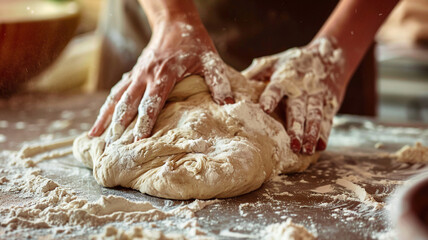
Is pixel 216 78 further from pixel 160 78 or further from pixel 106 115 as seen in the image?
pixel 106 115

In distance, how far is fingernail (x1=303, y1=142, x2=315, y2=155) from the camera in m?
1.41

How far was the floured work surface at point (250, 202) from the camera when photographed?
958 millimetres

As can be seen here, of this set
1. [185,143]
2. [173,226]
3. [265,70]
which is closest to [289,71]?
[265,70]

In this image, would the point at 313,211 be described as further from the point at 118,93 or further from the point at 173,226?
the point at 118,93

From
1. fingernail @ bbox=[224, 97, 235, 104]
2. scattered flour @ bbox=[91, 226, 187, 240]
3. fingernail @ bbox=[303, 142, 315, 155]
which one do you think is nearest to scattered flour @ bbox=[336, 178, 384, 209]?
fingernail @ bbox=[303, 142, 315, 155]

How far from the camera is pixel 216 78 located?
143cm

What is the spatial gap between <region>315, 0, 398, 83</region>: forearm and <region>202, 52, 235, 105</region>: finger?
503mm

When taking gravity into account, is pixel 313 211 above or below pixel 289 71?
below

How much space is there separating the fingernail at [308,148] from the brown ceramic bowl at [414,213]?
0.74 m

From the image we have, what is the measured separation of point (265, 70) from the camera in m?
1.60

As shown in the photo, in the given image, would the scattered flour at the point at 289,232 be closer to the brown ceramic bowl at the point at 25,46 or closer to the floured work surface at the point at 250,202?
the floured work surface at the point at 250,202

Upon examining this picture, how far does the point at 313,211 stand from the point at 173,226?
1.16 ft

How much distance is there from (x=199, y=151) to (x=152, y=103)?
24cm

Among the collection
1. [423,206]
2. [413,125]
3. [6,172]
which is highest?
[423,206]
